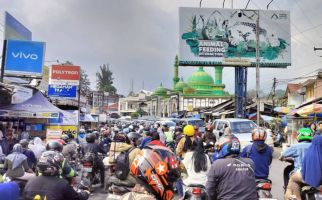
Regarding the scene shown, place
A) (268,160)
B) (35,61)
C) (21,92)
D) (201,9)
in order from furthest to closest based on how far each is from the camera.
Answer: (201,9), (35,61), (21,92), (268,160)

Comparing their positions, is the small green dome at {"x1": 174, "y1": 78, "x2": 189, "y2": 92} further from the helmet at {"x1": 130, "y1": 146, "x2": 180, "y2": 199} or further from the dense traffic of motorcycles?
the helmet at {"x1": 130, "y1": 146, "x2": 180, "y2": 199}

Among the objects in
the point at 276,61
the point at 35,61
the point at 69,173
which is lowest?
the point at 69,173

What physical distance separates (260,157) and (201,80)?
6918cm

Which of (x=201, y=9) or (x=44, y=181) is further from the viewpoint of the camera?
(x=201, y=9)

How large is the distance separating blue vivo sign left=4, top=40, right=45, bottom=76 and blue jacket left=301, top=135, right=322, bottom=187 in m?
16.3

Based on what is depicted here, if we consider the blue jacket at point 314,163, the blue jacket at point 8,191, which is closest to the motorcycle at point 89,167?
the blue jacket at point 314,163

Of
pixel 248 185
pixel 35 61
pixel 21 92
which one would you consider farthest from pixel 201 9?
pixel 248 185

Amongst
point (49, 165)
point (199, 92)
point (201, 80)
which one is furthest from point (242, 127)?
point (201, 80)

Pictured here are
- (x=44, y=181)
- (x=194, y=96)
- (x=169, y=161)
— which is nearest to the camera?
(x=169, y=161)

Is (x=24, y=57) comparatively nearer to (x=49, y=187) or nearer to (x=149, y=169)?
(x=49, y=187)

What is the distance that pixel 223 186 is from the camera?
4.46 metres

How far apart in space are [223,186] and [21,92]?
13134mm

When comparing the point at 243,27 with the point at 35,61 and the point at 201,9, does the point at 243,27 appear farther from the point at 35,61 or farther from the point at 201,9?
the point at 35,61

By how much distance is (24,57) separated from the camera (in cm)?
1955
